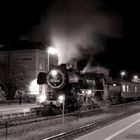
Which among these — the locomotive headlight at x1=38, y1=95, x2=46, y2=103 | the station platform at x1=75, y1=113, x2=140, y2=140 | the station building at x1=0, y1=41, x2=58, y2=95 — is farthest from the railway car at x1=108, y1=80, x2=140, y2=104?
the station building at x1=0, y1=41, x2=58, y2=95

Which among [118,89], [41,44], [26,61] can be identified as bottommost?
[118,89]

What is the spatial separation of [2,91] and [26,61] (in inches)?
410

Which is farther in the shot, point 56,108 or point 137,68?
point 137,68

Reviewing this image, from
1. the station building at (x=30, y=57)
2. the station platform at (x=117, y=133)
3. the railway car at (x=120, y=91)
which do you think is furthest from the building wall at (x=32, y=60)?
the station platform at (x=117, y=133)

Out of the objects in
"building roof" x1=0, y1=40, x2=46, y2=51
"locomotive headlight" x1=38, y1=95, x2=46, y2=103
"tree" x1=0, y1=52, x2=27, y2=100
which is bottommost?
"locomotive headlight" x1=38, y1=95, x2=46, y2=103

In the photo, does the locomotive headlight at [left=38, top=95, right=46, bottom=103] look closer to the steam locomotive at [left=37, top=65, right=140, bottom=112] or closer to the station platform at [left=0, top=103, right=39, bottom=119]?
the steam locomotive at [left=37, top=65, right=140, bottom=112]

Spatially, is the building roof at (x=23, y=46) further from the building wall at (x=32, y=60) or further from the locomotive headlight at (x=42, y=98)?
the locomotive headlight at (x=42, y=98)

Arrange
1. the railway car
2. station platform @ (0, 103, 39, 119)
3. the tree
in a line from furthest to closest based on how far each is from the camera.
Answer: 1. the tree
2. the railway car
3. station platform @ (0, 103, 39, 119)

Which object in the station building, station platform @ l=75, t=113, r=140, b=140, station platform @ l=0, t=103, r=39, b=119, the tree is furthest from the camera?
the station building

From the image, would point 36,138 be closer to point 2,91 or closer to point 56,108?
point 56,108

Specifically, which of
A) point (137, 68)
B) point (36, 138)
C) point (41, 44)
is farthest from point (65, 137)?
point (137, 68)

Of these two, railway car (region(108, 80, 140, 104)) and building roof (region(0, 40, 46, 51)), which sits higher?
building roof (region(0, 40, 46, 51))

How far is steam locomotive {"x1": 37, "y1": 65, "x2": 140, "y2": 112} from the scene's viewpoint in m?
22.4

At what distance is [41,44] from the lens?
6153 centimetres
